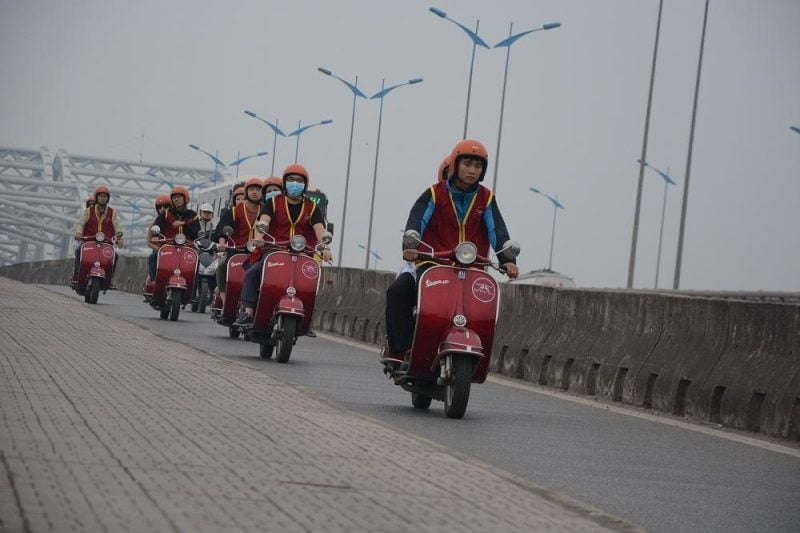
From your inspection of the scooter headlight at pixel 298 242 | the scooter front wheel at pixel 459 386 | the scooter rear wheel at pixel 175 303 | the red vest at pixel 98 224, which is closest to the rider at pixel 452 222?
the scooter front wheel at pixel 459 386

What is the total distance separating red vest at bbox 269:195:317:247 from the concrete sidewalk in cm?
600

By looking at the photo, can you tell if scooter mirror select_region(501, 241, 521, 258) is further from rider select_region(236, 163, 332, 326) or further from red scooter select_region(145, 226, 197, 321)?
red scooter select_region(145, 226, 197, 321)

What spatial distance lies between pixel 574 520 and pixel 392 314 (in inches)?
242

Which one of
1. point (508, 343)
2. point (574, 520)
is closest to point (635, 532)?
point (574, 520)

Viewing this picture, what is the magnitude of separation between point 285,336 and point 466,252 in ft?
16.4

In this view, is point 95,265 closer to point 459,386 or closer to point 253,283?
point 253,283

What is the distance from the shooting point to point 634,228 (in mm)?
44125

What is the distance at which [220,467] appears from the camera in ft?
24.4

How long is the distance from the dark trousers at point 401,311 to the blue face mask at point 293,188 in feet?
16.0

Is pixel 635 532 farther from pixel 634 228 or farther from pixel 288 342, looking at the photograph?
pixel 634 228

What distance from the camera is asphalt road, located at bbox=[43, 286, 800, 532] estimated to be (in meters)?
8.24

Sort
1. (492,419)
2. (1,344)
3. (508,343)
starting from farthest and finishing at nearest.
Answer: (508,343) < (1,344) < (492,419)

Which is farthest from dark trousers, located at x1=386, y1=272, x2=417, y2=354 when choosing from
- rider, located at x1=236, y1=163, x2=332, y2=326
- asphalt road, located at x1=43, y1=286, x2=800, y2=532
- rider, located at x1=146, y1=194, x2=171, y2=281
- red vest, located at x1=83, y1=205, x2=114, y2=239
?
red vest, located at x1=83, y1=205, x2=114, y2=239

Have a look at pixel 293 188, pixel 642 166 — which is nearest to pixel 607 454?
pixel 293 188
